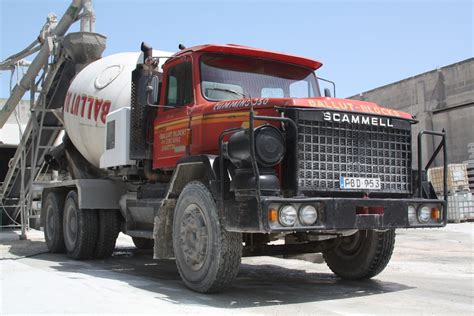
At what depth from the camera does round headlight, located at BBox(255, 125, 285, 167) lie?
5.35 metres

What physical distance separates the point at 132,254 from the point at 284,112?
636cm

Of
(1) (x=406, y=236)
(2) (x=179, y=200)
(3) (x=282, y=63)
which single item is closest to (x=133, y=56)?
(3) (x=282, y=63)

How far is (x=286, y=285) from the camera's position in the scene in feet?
22.6

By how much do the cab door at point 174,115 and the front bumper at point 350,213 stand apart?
193 centimetres

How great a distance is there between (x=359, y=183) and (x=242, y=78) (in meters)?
2.05

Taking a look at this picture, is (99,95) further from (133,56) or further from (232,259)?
(232,259)

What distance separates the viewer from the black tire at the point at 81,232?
9.58m

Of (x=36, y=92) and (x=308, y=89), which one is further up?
(x=36, y=92)

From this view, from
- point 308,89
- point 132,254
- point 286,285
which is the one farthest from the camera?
point 132,254

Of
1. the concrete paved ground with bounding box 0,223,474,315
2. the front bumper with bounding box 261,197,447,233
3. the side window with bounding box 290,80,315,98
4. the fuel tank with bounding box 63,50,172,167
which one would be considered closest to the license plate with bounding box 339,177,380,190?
the front bumper with bounding box 261,197,447,233

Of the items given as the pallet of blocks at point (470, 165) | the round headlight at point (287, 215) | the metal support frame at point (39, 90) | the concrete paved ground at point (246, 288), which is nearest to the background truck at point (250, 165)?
the round headlight at point (287, 215)

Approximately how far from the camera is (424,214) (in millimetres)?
6160

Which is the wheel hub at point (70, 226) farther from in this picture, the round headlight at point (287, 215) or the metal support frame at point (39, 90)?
the round headlight at point (287, 215)

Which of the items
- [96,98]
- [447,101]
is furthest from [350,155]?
[447,101]
